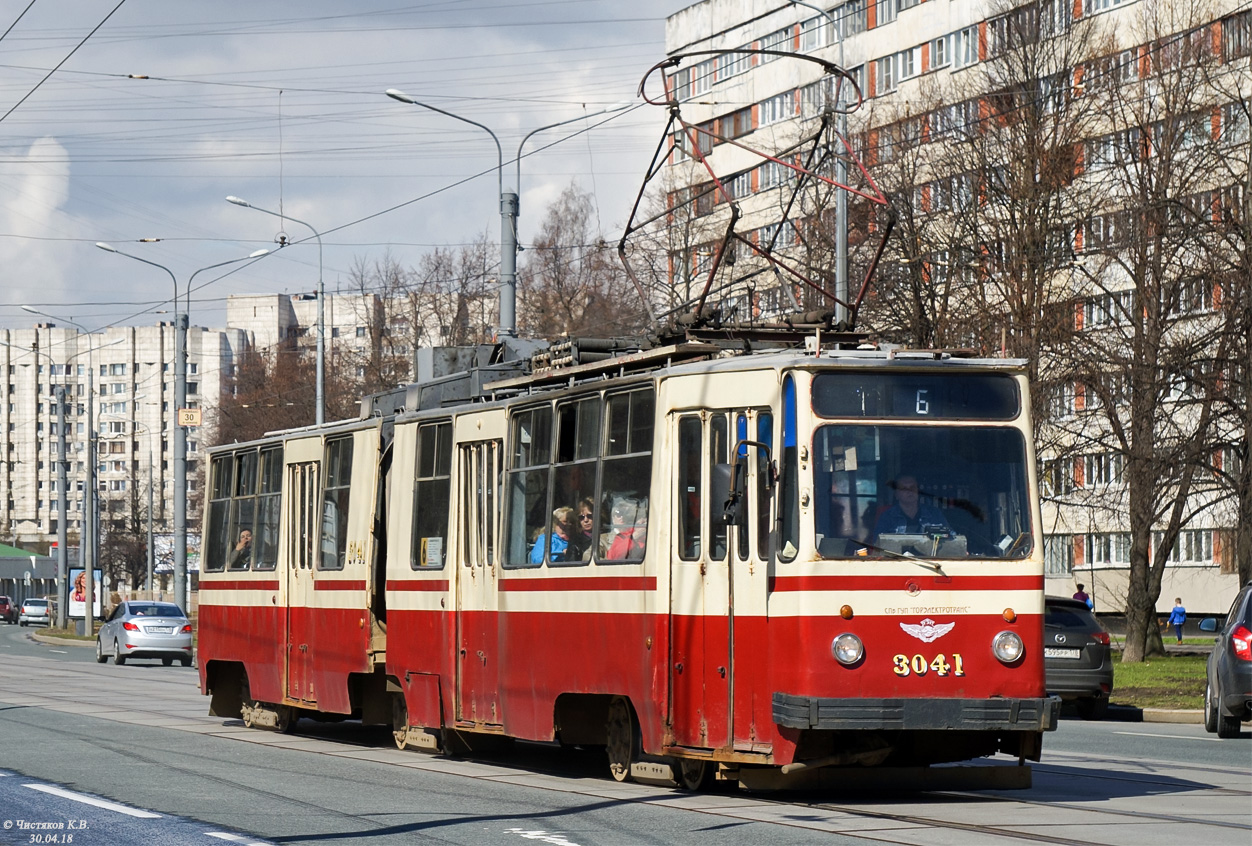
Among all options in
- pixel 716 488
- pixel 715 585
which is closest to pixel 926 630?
pixel 715 585

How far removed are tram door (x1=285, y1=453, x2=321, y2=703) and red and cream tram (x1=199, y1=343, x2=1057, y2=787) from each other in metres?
3.11

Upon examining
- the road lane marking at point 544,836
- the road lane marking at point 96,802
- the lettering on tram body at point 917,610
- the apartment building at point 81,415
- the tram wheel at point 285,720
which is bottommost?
the tram wheel at point 285,720

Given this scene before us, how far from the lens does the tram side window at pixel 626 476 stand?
13.1 metres

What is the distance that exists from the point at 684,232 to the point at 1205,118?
16060mm

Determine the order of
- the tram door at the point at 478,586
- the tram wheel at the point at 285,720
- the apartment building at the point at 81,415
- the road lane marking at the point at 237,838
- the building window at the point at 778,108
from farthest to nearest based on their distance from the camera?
the apartment building at the point at 81,415
the building window at the point at 778,108
the tram wheel at the point at 285,720
the tram door at the point at 478,586
the road lane marking at the point at 237,838

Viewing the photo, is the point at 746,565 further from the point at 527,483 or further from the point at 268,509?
the point at 268,509

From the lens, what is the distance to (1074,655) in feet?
74.9

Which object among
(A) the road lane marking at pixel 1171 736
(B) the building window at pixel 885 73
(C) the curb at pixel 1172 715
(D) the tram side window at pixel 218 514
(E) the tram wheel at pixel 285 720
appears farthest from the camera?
(B) the building window at pixel 885 73

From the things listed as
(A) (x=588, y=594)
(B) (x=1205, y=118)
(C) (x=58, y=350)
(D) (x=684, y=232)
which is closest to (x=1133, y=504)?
(B) (x=1205, y=118)

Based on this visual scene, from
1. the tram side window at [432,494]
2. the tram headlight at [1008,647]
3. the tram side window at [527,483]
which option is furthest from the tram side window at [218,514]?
the tram headlight at [1008,647]

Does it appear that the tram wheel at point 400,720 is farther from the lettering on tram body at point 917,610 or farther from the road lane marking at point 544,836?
the road lane marking at point 544,836

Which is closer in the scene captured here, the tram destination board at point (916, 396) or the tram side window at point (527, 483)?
the tram destination board at point (916, 396)

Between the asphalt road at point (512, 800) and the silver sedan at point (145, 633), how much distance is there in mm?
23220

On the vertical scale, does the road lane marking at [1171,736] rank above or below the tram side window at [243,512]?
below
